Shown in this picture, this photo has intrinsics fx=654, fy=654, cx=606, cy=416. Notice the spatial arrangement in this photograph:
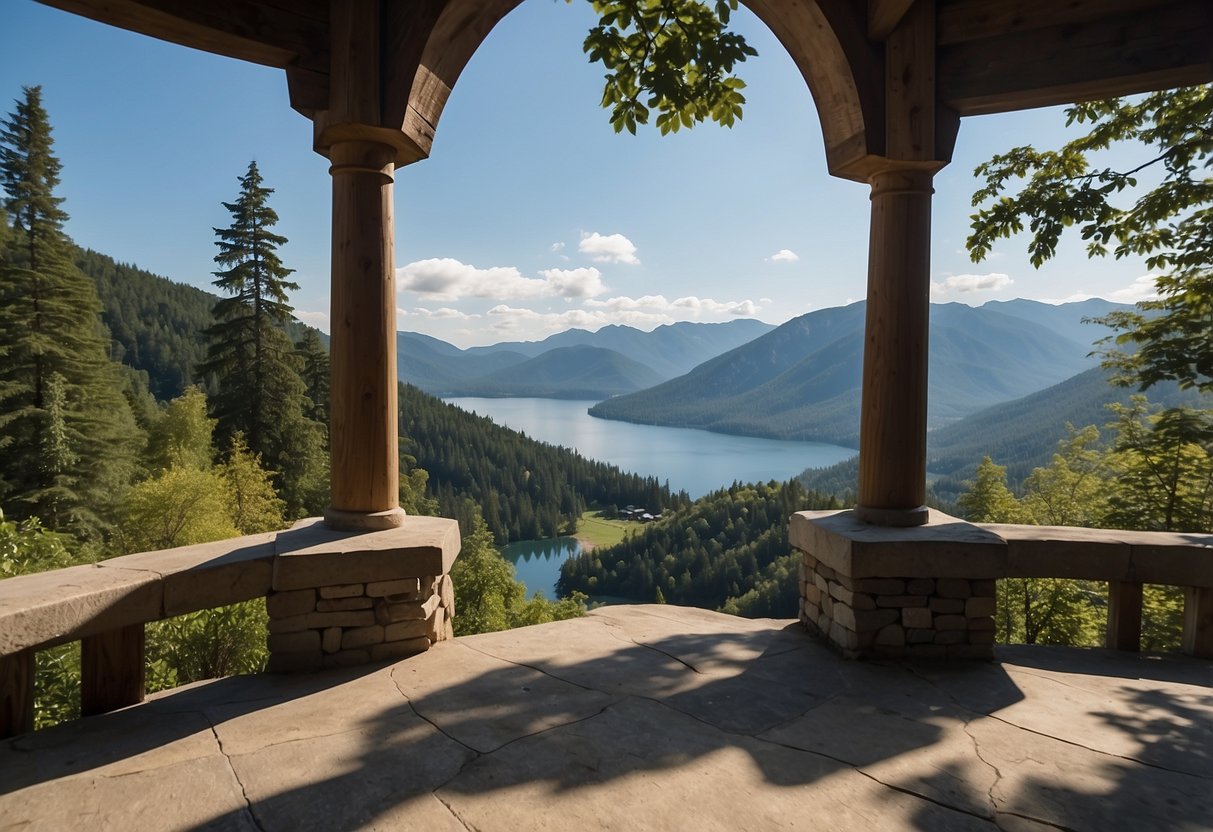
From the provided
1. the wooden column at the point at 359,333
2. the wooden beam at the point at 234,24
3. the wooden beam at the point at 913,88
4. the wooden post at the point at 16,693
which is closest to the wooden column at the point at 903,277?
the wooden beam at the point at 913,88

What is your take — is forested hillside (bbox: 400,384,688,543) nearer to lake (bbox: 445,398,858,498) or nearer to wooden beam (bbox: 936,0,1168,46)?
lake (bbox: 445,398,858,498)

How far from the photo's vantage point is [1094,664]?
3811 mm

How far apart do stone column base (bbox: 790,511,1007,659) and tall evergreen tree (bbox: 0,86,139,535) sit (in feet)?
80.2

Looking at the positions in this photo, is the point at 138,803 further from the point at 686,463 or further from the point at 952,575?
the point at 686,463

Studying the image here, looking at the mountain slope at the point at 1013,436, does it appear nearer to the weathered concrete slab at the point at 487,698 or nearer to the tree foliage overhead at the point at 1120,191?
the tree foliage overhead at the point at 1120,191

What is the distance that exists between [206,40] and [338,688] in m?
3.32

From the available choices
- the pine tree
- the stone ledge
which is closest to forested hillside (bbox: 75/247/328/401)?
the pine tree

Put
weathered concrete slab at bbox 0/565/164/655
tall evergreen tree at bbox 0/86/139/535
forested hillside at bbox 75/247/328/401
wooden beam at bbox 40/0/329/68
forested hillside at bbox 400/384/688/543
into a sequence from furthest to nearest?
forested hillside at bbox 400/384/688/543 → forested hillside at bbox 75/247/328/401 → tall evergreen tree at bbox 0/86/139/535 → wooden beam at bbox 40/0/329/68 → weathered concrete slab at bbox 0/565/164/655

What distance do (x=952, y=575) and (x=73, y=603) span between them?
413 centimetres

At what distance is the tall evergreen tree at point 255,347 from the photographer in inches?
898

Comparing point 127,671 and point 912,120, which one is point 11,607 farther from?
point 912,120

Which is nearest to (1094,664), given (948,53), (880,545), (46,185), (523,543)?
(880,545)

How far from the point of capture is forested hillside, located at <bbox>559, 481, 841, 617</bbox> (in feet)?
185

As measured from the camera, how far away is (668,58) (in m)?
2.67
